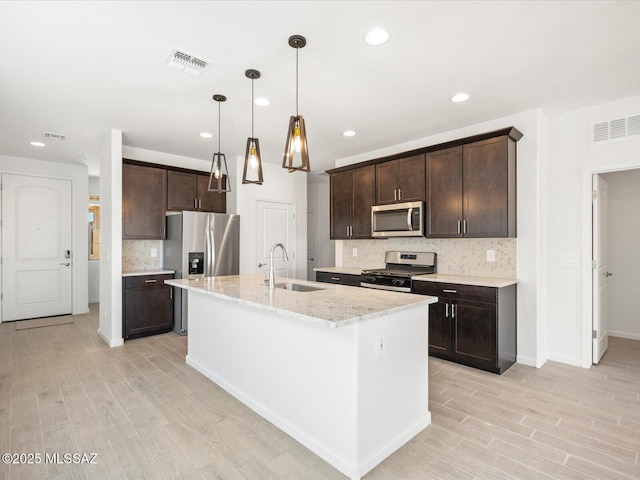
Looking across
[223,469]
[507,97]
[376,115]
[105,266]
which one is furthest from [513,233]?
[105,266]

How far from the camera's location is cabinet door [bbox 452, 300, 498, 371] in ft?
10.8

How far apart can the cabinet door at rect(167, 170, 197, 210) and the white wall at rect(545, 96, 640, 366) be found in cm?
464

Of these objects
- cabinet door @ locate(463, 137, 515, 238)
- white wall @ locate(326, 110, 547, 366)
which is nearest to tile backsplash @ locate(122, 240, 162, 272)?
cabinet door @ locate(463, 137, 515, 238)

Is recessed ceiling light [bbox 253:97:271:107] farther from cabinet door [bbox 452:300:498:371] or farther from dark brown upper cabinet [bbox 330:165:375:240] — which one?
cabinet door [bbox 452:300:498:371]

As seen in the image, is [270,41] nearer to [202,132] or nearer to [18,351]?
[202,132]

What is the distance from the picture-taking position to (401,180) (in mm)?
4387

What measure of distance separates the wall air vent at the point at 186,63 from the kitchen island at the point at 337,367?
1.72 meters

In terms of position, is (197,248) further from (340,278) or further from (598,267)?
(598,267)

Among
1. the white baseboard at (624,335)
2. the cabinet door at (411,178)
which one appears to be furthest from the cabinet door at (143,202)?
the white baseboard at (624,335)

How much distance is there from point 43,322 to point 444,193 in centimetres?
623

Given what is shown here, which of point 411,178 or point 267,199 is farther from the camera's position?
point 267,199

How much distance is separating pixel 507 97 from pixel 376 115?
4.05 ft

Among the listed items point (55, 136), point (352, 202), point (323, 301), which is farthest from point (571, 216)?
point (55, 136)

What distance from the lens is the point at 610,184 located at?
Answer: 4.51 metres
